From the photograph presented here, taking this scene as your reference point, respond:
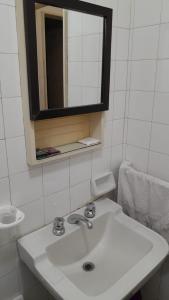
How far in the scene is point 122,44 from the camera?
4.11 feet

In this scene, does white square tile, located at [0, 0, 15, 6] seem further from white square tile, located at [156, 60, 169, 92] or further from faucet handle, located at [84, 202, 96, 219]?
faucet handle, located at [84, 202, 96, 219]

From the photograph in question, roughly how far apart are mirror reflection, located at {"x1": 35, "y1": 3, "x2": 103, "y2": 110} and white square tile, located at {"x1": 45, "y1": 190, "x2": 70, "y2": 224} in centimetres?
46

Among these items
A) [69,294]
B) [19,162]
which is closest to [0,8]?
[19,162]

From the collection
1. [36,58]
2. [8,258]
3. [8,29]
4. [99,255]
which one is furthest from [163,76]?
[8,258]

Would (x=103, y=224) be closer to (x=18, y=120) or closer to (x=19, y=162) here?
(x=19, y=162)

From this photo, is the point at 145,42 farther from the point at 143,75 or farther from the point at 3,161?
the point at 3,161

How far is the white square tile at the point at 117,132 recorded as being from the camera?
1379mm

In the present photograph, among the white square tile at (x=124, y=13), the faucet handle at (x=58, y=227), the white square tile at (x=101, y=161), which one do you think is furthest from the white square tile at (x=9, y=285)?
the white square tile at (x=124, y=13)

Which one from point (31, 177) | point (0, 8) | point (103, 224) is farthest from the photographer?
point (103, 224)

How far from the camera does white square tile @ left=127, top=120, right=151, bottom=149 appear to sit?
52.2 inches

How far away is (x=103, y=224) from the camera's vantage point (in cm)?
133

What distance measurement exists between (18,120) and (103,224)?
768 millimetres

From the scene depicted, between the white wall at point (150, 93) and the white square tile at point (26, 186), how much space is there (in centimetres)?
64

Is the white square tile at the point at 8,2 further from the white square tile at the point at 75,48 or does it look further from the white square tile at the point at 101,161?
the white square tile at the point at 101,161
